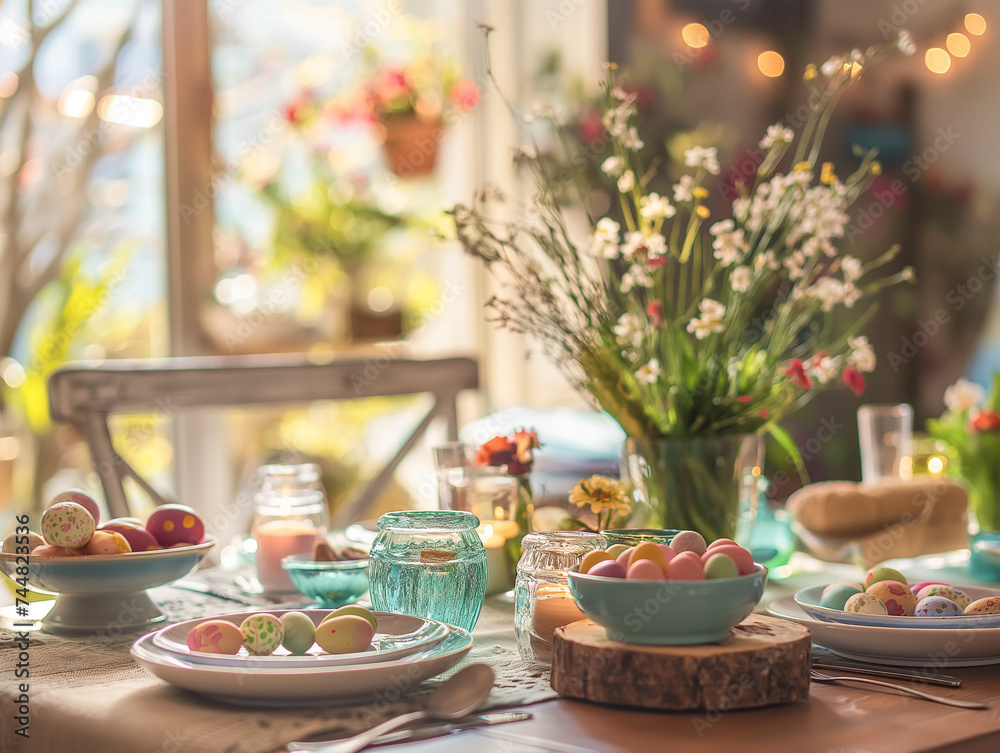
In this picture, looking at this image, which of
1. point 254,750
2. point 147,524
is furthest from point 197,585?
point 254,750

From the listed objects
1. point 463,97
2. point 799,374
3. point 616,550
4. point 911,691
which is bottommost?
point 911,691

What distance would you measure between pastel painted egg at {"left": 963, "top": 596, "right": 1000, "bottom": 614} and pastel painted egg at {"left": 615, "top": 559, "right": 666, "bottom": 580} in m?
0.30

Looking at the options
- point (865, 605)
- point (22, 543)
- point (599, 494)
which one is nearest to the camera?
point (865, 605)

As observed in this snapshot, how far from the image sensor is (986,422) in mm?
1493

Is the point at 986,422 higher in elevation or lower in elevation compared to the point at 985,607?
higher

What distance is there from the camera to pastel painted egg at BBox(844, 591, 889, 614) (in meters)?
0.91

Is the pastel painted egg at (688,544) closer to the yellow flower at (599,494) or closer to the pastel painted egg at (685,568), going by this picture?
the pastel painted egg at (685,568)

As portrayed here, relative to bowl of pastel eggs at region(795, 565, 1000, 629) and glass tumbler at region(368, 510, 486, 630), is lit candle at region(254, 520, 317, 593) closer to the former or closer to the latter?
glass tumbler at region(368, 510, 486, 630)

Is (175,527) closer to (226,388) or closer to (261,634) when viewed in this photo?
(261,634)

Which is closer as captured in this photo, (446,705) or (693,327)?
(446,705)

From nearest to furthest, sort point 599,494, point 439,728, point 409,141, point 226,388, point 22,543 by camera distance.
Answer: point 439,728, point 22,543, point 599,494, point 226,388, point 409,141

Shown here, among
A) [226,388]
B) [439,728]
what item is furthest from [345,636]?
[226,388]

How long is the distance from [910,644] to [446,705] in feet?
1.22

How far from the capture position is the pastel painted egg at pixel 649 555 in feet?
2.56
